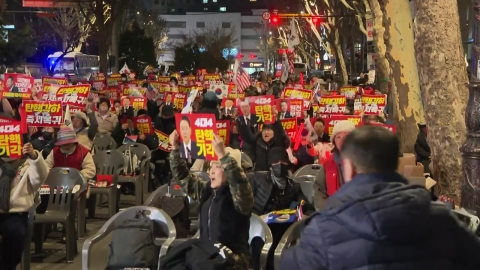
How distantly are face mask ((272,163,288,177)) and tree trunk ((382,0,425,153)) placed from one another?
948 centimetres

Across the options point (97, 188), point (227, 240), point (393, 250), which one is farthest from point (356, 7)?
point (393, 250)

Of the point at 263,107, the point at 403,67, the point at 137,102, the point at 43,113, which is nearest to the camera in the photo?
the point at 43,113

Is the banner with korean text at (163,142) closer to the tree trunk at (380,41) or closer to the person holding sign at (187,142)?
the person holding sign at (187,142)

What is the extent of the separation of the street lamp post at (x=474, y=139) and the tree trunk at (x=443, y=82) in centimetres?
169

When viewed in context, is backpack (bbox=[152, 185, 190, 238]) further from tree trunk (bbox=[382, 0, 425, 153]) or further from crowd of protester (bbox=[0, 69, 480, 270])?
tree trunk (bbox=[382, 0, 425, 153])

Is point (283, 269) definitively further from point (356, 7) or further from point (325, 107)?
point (356, 7)

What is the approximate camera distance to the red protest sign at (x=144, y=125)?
14547 mm

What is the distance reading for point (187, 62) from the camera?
64.7m

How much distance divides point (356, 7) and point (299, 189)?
29878 mm

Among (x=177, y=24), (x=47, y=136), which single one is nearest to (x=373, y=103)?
(x=47, y=136)

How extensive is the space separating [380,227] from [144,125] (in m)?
11.9

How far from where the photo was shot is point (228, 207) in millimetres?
5445

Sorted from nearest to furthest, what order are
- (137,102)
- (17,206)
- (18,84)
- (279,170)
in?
(17,206), (279,170), (18,84), (137,102)

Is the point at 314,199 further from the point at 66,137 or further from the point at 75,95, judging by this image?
the point at 75,95
